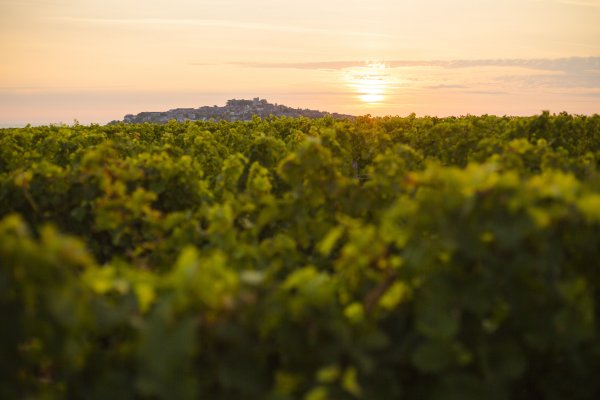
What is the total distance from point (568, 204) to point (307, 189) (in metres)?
2.66

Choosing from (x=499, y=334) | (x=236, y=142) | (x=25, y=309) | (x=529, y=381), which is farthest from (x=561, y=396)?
(x=236, y=142)

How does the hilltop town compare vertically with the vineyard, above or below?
above

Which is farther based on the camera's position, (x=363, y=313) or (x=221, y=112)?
(x=221, y=112)

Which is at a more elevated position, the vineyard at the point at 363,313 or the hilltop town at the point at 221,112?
the hilltop town at the point at 221,112

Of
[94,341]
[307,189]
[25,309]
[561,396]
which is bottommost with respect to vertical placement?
[561,396]

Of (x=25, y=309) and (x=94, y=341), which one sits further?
(x=94, y=341)

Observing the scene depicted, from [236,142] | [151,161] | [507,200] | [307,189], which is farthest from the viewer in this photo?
[236,142]

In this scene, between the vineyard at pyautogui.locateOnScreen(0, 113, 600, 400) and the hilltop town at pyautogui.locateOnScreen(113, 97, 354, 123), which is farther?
the hilltop town at pyautogui.locateOnScreen(113, 97, 354, 123)

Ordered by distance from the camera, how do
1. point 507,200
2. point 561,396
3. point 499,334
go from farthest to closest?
1. point 561,396
2. point 499,334
3. point 507,200

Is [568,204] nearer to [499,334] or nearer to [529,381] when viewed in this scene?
[499,334]

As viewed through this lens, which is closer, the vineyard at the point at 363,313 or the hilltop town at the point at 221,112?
the vineyard at the point at 363,313

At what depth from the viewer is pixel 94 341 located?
3619mm

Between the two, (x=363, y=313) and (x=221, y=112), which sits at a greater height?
(x=221, y=112)

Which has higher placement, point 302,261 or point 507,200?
point 507,200
